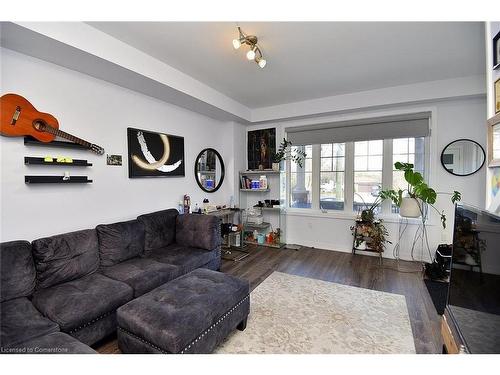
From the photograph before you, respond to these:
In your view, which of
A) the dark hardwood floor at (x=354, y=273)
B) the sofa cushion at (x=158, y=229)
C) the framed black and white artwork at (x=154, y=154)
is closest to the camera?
the dark hardwood floor at (x=354, y=273)

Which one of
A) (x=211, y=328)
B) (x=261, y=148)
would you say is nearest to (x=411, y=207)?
(x=261, y=148)

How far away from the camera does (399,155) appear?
12.2 feet

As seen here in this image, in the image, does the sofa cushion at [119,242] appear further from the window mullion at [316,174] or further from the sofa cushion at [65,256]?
the window mullion at [316,174]

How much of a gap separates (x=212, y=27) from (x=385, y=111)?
2973 millimetres

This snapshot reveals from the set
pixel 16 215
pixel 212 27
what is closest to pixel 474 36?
pixel 212 27

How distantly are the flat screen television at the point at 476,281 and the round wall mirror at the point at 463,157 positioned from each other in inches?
104

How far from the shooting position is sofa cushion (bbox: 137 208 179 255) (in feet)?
9.04

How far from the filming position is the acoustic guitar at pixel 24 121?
185cm

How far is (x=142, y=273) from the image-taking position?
2.13 metres

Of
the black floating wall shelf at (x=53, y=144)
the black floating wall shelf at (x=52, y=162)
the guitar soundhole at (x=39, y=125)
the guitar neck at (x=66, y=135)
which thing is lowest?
the black floating wall shelf at (x=52, y=162)

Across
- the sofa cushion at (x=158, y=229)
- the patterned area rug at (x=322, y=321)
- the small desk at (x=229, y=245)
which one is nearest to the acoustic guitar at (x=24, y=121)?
the sofa cushion at (x=158, y=229)

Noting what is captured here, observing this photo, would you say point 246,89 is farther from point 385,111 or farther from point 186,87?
point 385,111

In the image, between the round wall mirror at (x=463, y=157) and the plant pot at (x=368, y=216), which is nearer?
the round wall mirror at (x=463, y=157)

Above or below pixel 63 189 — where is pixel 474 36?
above
